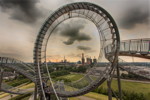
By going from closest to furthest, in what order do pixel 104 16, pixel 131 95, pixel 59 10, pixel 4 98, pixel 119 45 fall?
pixel 119 45, pixel 104 16, pixel 59 10, pixel 131 95, pixel 4 98

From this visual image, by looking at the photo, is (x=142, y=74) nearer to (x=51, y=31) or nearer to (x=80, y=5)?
(x=80, y=5)

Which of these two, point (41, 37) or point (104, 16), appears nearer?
point (104, 16)

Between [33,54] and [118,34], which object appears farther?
[33,54]

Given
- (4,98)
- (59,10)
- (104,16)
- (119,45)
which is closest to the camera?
(119,45)

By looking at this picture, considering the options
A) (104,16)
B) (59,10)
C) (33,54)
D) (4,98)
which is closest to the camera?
(104,16)

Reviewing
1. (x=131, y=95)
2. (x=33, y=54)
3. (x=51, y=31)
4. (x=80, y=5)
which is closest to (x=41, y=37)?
(x=51, y=31)

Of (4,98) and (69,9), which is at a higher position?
(69,9)

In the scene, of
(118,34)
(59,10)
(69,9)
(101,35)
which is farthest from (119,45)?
(59,10)

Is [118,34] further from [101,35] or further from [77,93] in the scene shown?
[77,93]

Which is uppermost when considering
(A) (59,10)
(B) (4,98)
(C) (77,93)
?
(A) (59,10)
